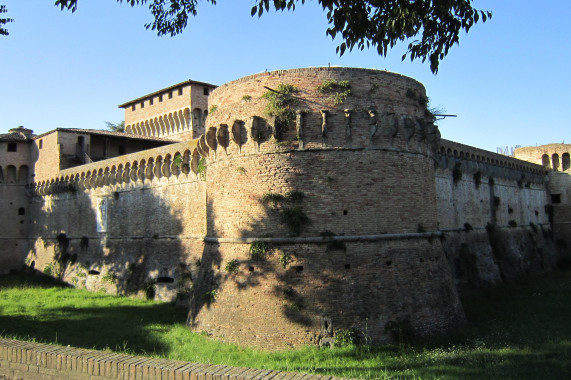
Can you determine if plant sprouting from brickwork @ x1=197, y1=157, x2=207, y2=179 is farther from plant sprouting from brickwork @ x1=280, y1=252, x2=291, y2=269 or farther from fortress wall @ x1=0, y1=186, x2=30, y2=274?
fortress wall @ x1=0, y1=186, x2=30, y2=274

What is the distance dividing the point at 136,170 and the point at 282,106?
11292mm

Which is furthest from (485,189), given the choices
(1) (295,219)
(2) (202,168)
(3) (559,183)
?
(1) (295,219)

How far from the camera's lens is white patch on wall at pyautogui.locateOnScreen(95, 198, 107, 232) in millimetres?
23484

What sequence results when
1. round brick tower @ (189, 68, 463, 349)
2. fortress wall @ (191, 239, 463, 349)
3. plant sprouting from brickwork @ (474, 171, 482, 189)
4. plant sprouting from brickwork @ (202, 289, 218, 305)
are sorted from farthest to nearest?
plant sprouting from brickwork @ (474, 171, 482, 189), plant sprouting from brickwork @ (202, 289, 218, 305), round brick tower @ (189, 68, 463, 349), fortress wall @ (191, 239, 463, 349)

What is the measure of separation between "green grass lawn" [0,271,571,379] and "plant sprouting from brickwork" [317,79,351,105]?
6.34 meters

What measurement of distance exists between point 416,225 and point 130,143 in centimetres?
2225

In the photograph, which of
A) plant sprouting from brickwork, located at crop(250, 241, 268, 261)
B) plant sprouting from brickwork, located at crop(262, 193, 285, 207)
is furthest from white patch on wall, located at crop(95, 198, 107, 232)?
plant sprouting from brickwork, located at crop(262, 193, 285, 207)

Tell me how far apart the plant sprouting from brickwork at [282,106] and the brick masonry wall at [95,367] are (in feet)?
24.1

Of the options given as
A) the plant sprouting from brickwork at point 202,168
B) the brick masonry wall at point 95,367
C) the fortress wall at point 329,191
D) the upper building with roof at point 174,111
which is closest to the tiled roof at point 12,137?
the upper building with roof at point 174,111

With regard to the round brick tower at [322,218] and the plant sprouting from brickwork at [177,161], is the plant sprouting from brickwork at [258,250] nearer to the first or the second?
the round brick tower at [322,218]

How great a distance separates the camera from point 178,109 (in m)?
33.2

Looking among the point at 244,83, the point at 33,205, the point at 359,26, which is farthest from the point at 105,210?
the point at 359,26

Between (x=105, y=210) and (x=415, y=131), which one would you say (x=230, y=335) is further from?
(x=105, y=210)

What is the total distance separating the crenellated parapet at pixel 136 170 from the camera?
1850cm
